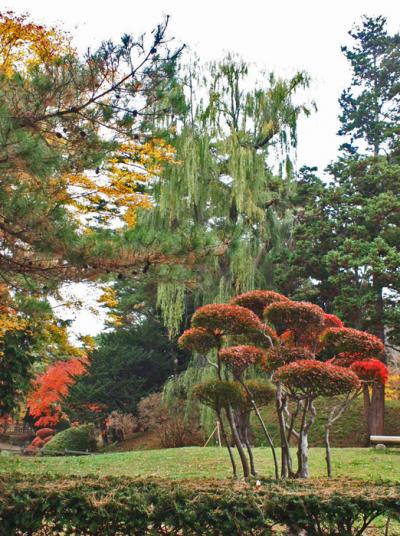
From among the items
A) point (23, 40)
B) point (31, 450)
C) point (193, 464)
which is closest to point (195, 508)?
point (23, 40)

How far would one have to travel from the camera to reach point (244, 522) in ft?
8.95

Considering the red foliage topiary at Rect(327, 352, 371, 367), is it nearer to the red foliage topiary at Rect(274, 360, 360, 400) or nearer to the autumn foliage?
the red foliage topiary at Rect(274, 360, 360, 400)

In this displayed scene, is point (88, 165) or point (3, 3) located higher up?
point (3, 3)

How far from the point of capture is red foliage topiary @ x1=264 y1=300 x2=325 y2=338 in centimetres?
510

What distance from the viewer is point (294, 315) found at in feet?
16.9

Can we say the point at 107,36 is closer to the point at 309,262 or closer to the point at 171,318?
the point at 171,318

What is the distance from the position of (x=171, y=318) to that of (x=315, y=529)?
8630 mm

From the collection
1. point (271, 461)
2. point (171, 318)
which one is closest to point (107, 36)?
point (271, 461)

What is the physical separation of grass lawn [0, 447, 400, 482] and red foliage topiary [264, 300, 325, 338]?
8.01 ft

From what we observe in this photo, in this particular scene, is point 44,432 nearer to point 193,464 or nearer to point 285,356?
point 193,464

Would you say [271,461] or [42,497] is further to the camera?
[271,461]

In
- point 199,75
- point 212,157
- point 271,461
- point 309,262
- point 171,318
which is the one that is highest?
point 199,75

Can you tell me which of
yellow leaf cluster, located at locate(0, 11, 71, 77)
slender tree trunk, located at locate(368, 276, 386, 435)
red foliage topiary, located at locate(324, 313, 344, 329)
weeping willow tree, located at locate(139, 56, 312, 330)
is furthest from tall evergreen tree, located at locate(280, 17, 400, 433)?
yellow leaf cluster, located at locate(0, 11, 71, 77)

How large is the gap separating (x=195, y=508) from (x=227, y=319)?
95.7 inches
